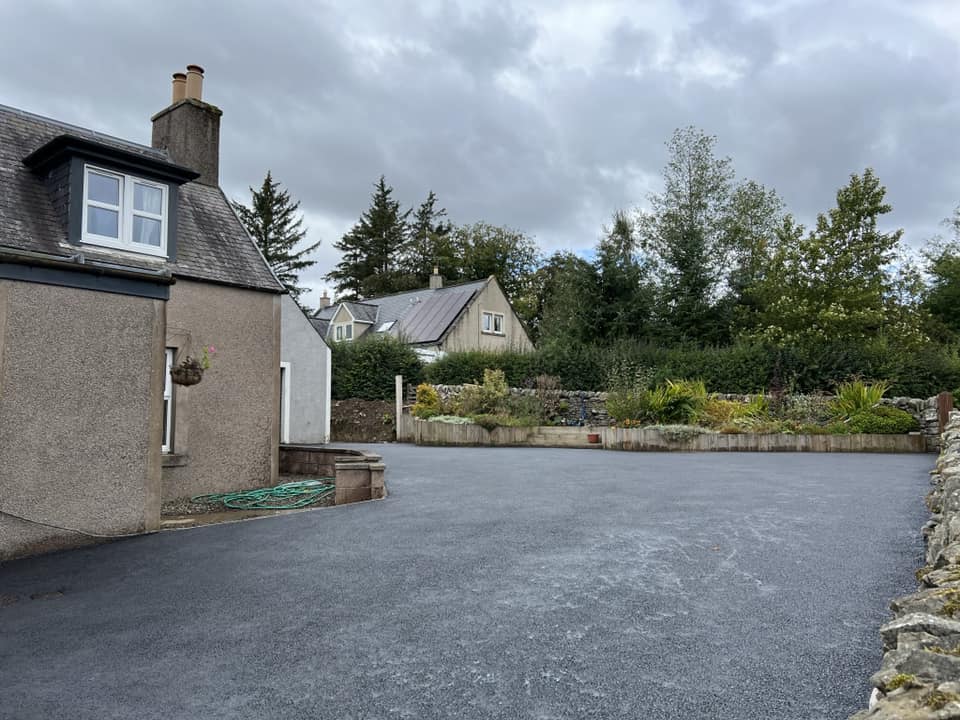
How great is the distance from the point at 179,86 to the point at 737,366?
16.3 metres

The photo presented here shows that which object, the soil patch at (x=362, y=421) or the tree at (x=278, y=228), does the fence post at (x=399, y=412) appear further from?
the tree at (x=278, y=228)

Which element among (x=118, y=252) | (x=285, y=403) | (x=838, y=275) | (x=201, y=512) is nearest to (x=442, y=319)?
(x=285, y=403)

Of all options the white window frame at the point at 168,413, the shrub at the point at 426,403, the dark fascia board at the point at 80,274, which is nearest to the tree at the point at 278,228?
the shrub at the point at 426,403

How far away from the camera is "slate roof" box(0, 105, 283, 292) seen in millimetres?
8250

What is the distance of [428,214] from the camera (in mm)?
54375

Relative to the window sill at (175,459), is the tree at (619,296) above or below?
above

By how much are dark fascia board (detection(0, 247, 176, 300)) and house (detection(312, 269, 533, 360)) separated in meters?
24.5

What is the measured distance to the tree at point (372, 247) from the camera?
52.1 m

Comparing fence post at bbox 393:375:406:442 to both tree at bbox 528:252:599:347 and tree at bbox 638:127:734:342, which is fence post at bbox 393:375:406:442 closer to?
tree at bbox 528:252:599:347

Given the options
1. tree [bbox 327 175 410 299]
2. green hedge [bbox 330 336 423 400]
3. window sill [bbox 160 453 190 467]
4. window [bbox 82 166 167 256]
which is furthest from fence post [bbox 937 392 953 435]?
tree [bbox 327 175 410 299]

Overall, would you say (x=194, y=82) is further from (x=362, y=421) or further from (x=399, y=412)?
(x=362, y=421)

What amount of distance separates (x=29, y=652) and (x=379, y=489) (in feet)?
17.2

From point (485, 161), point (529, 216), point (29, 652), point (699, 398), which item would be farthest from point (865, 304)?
point (529, 216)

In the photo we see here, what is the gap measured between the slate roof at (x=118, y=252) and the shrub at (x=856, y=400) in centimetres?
1347
